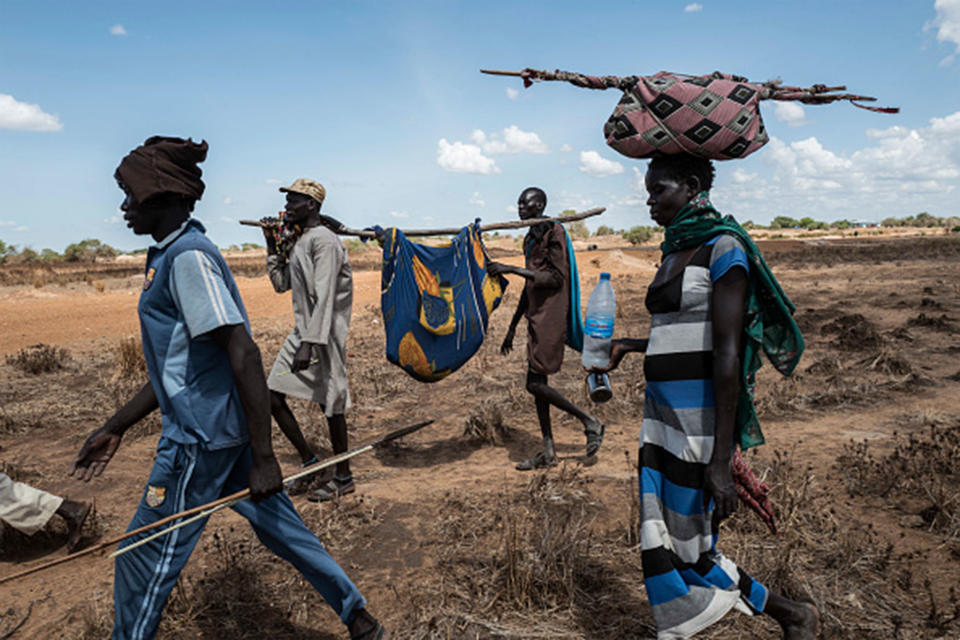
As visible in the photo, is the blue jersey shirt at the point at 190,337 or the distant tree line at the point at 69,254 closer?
the blue jersey shirt at the point at 190,337

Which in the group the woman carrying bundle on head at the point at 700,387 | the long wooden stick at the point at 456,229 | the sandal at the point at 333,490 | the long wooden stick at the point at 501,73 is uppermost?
the long wooden stick at the point at 501,73

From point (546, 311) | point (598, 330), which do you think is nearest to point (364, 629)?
point (598, 330)

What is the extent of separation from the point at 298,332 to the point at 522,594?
2.32 meters

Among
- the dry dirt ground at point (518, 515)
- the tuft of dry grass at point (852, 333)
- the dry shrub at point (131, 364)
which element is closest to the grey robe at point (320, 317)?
the dry dirt ground at point (518, 515)

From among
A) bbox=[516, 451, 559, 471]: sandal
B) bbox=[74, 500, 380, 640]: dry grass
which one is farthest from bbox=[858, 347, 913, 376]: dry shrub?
bbox=[74, 500, 380, 640]: dry grass

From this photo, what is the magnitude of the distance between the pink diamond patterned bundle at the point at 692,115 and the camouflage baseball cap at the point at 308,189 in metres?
2.53

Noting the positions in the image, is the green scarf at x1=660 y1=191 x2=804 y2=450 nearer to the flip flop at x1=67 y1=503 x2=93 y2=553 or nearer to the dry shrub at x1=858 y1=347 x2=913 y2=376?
the flip flop at x1=67 y1=503 x2=93 y2=553

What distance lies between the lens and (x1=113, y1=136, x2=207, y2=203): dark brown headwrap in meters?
2.08

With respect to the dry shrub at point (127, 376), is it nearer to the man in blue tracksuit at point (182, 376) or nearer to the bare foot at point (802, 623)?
the man in blue tracksuit at point (182, 376)

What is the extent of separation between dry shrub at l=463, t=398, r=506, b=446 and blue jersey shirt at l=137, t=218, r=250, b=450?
3.50m

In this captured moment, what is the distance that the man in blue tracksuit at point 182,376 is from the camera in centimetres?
202

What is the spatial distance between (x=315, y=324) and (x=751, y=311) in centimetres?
278

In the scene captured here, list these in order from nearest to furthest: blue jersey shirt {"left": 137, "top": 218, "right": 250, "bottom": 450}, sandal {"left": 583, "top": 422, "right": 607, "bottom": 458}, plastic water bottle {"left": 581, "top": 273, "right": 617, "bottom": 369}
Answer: blue jersey shirt {"left": 137, "top": 218, "right": 250, "bottom": 450} < plastic water bottle {"left": 581, "top": 273, "right": 617, "bottom": 369} < sandal {"left": 583, "top": 422, "right": 607, "bottom": 458}

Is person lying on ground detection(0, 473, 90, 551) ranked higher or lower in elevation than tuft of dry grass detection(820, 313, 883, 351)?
higher
